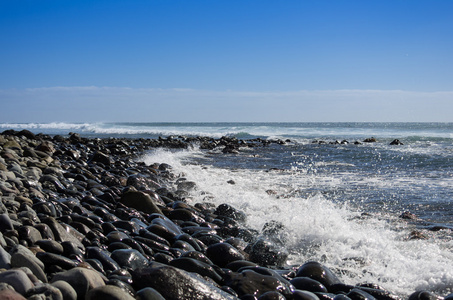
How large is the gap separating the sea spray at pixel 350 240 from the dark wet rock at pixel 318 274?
48 cm

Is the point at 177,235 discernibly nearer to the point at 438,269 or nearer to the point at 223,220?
the point at 223,220

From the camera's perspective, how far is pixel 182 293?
264cm

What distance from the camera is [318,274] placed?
3.60m

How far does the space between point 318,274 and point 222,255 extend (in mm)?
880

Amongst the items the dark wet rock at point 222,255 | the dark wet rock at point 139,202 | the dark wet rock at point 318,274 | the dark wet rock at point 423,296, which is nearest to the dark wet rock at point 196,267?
the dark wet rock at point 222,255

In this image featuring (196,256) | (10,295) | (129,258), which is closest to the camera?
(10,295)

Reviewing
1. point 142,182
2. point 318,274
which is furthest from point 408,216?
point 142,182

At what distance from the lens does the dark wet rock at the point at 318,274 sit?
140 inches

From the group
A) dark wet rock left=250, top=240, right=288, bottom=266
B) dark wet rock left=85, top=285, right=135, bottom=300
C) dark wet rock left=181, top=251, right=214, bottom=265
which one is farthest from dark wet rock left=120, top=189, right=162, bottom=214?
dark wet rock left=85, top=285, right=135, bottom=300

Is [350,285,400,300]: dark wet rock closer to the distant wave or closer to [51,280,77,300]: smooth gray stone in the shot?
[51,280,77,300]: smooth gray stone

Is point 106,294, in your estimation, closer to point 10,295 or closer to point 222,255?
point 10,295

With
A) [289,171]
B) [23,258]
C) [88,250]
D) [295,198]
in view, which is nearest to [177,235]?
[88,250]

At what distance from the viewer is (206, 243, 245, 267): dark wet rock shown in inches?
151

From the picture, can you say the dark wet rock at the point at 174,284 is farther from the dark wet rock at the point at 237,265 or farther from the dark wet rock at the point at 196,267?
the dark wet rock at the point at 237,265
